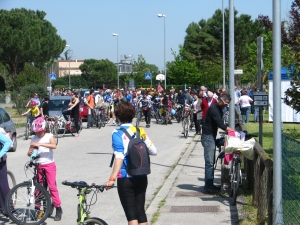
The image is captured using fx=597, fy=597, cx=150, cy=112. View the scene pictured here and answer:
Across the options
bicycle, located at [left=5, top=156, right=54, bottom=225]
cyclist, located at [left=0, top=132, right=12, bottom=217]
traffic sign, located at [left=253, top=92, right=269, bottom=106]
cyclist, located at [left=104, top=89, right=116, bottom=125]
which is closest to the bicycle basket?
traffic sign, located at [left=253, top=92, right=269, bottom=106]

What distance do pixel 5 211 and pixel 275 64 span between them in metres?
4.36

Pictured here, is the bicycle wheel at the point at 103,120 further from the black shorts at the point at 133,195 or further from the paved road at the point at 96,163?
the black shorts at the point at 133,195

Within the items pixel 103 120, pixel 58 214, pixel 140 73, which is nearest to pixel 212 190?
pixel 58 214

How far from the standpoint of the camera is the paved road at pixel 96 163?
9547mm

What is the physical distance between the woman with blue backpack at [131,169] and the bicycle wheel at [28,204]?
2538mm

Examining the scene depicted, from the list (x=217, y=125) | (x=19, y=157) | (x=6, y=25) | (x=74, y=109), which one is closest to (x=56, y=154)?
(x=19, y=157)

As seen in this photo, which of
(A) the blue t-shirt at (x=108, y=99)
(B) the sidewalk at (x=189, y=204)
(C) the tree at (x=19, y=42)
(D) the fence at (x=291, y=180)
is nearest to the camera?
(D) the fence at (x=291, y=180)

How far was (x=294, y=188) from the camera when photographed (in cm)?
580

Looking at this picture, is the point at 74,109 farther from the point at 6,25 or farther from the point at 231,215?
the point at 6,25

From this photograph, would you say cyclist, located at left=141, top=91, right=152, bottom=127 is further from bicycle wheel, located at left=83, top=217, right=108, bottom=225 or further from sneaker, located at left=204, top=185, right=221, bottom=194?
bicycle wheel, located at left=83, top=217, right=108, bottom=225

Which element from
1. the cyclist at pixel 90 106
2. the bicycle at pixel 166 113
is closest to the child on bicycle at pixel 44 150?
the cyclist at pixel 90 106

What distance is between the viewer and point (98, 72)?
9550 centimetres

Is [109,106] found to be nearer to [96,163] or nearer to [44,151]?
[96,163]

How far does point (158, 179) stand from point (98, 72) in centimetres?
8360
